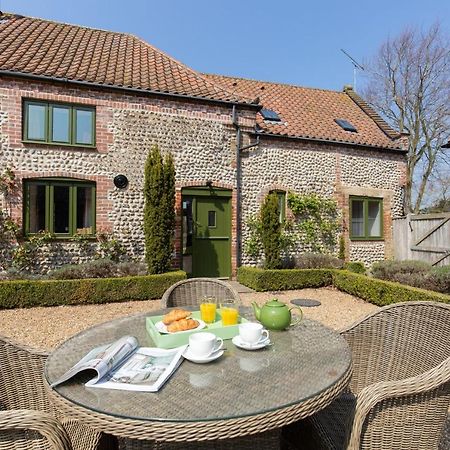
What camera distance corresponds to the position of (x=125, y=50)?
1066 centimetres

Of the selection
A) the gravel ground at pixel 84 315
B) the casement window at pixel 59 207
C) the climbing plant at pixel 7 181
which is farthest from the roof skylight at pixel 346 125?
the climbing plant at pixel 7 181

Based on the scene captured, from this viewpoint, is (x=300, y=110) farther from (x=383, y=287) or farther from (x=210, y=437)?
(x=210, y=437)

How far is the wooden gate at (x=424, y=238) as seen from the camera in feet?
30.4

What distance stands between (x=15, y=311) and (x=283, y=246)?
7.01 m

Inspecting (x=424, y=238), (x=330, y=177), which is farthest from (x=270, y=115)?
(x=424, y=238)

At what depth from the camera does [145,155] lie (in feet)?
A: 29.5

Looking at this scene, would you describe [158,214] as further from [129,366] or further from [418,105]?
[418,105]

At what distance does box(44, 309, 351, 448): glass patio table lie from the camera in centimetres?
125

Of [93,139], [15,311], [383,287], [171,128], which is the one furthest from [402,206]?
[15,311]

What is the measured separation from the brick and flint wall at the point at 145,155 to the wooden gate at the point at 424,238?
3.16ft

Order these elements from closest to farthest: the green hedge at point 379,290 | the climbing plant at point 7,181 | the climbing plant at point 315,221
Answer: the green hedge at point 379,290, the climbing plant at point 7,181, the climbing plant at point 315,221

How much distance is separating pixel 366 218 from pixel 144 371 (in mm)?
11286

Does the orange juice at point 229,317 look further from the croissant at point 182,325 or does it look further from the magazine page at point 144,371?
the magazine page at point 144,371

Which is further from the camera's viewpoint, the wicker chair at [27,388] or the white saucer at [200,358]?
the wicker chair at [27,388]
